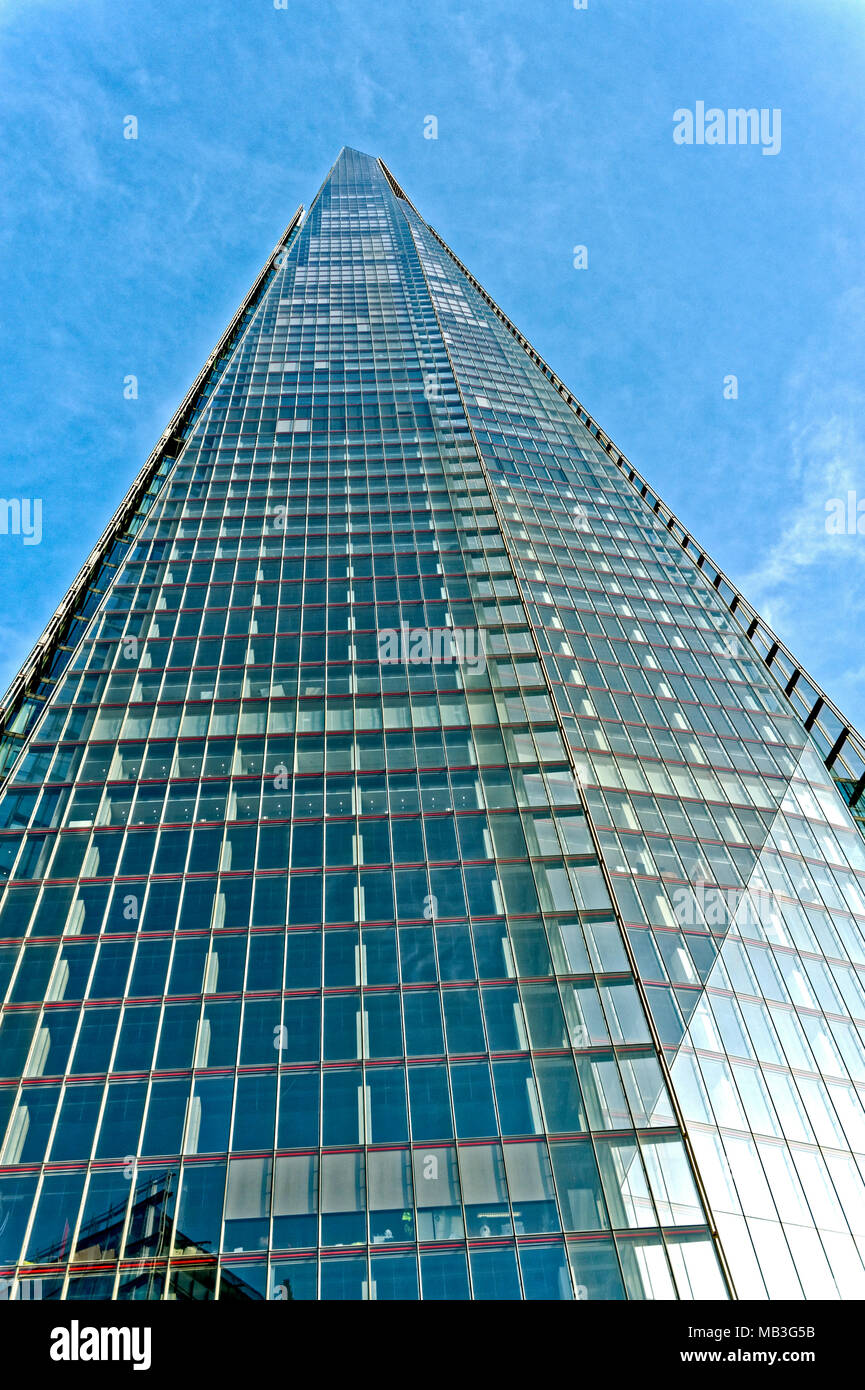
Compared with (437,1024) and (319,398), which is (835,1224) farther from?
(319,398)

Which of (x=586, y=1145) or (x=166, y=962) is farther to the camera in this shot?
(x=166, y=962)

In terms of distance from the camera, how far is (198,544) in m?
55.5

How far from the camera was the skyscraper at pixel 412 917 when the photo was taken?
26219mm

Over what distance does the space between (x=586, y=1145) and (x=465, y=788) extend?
50.3ft

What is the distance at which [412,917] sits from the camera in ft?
112

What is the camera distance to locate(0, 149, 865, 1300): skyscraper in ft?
86.0

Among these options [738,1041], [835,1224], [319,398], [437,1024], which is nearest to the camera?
[437,1024]

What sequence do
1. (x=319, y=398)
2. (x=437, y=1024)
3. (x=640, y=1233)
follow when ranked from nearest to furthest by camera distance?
1. (x=640, y=1233)
2. (x=437, y=1024)
3. (x=319, y=398)

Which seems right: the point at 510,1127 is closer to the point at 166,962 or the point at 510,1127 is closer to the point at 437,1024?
the point at 437,1024

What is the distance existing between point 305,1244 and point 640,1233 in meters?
9.12

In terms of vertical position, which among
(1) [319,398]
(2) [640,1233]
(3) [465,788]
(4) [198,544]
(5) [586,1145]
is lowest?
(2) [640,1233]
